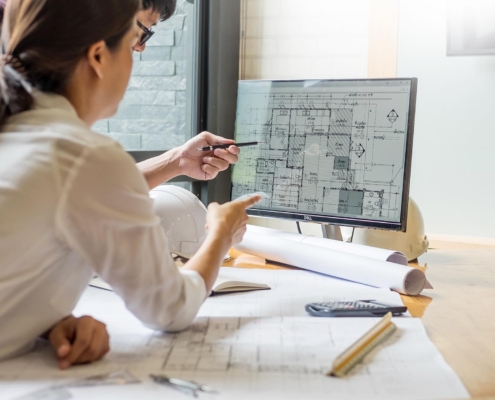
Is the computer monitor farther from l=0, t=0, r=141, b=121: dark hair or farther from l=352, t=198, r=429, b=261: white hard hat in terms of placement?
l=0, t=0, r=141, b=121: dark hair

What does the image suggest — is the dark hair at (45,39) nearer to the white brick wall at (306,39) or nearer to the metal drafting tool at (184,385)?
the metal drafting tool at (184,385)

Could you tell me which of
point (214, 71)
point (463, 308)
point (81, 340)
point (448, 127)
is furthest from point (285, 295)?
point (214, 71)

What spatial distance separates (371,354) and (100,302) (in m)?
0.49

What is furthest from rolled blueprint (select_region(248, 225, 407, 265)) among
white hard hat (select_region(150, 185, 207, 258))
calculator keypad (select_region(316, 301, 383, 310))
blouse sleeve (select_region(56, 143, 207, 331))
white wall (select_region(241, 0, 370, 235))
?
blouse sleeve (select_region(56, 143, 207, 331))

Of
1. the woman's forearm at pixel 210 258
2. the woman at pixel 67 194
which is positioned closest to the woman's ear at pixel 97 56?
the woman at pixel 67 194

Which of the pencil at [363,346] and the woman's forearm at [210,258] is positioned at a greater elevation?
the woman's forearm at [210,258]

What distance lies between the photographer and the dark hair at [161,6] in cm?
128

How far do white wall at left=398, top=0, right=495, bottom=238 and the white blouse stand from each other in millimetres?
1258

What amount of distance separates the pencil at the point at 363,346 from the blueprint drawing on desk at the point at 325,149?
53cm

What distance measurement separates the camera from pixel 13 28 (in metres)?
0.82

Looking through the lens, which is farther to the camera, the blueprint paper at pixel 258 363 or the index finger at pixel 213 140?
the index finger at pixel 213 140

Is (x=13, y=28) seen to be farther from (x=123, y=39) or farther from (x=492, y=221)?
(x=492, y=221)

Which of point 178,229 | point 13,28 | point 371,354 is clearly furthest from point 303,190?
point 13,28

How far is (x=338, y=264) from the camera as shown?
1296 mm
